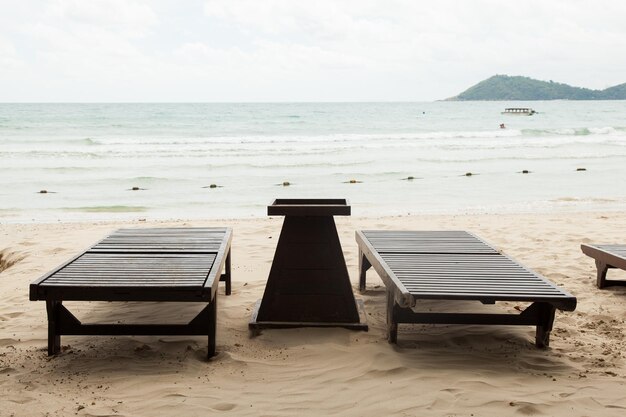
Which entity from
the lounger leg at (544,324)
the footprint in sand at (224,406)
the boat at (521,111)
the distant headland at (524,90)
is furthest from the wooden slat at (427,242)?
the distant headland at (524,90)

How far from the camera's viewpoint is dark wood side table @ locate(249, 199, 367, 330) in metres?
4.12

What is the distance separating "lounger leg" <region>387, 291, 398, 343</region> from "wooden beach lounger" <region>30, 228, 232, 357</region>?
1.06 metres

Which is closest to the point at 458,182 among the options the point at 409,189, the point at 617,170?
the point at 409,189

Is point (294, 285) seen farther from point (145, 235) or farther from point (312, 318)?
point (145, 235)

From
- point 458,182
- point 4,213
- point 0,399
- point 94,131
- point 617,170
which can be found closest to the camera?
point 0,399

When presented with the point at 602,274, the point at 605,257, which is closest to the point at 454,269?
the point at 605,257

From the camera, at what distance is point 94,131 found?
3466 centimetres

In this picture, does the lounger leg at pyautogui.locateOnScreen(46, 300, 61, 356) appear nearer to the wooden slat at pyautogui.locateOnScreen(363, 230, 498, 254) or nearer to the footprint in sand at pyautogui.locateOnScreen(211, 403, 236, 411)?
the footprint in sand at pyautogui.locateOnScreen(211, 403, 236, 411)

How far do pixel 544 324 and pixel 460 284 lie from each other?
601mm

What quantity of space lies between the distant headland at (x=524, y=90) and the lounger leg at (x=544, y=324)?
12188 centimetres

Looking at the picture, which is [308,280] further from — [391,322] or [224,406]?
[224,406]

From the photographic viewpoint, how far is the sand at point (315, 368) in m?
3.06

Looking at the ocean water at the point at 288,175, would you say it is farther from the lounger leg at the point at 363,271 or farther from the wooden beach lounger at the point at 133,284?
the wooden beach lounger at the point at 133,284

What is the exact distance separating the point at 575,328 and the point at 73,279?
3.31 m
